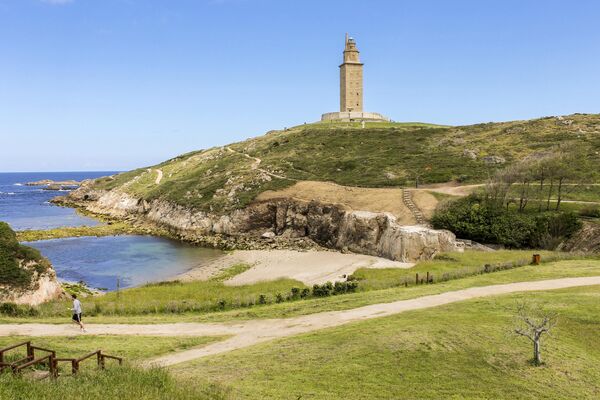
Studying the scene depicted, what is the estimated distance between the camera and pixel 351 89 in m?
125

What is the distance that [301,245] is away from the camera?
62.3 m

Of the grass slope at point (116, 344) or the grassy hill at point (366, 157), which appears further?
the grassy hill at point (366, 157)

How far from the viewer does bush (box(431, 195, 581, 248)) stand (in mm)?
43875

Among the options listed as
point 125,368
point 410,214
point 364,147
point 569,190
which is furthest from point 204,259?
point 364,147

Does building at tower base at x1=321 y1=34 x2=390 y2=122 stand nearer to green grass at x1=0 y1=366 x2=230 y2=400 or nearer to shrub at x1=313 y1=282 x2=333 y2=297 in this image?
shrub at x1=313 y1=282 x2=333 y2=297

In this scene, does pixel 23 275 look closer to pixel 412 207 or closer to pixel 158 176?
pixel 412 207

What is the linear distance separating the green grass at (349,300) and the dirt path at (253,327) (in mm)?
971

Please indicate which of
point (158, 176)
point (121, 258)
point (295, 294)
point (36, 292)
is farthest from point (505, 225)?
point (158, 176)

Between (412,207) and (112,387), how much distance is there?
49042mm

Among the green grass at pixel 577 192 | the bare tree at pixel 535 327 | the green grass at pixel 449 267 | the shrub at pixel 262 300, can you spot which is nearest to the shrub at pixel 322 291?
the green grass at pixel 449 267

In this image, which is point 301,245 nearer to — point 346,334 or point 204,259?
point 204,259

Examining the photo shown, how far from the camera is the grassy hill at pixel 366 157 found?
2940 inches

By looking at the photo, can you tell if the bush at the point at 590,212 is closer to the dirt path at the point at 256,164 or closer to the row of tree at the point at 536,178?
the row of tree at the point at 536,178

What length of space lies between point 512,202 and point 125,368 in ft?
170
